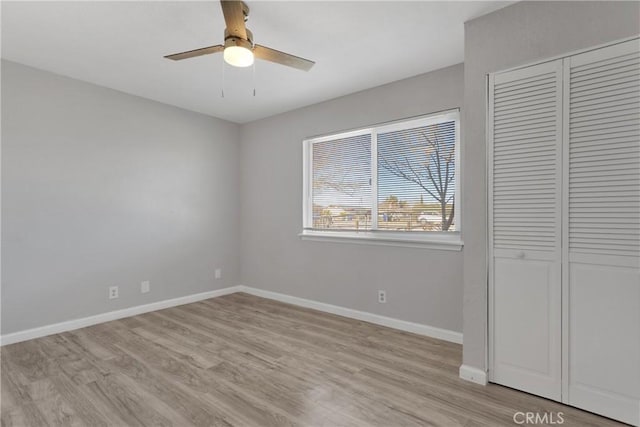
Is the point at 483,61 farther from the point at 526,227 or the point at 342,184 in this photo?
the point at 342,184

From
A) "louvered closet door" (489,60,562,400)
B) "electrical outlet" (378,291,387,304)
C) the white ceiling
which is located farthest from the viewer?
"electrical outlet" (378,291,387,304)

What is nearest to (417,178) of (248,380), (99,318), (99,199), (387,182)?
(387,182)

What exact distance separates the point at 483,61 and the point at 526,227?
3.72 ft

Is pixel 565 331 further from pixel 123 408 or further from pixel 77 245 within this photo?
pixel 77 245

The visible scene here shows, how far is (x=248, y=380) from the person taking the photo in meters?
2.22

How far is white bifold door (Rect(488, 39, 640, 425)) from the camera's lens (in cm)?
173

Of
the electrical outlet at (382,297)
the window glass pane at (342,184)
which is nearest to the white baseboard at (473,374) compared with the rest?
the electrical outlet at (382,297)

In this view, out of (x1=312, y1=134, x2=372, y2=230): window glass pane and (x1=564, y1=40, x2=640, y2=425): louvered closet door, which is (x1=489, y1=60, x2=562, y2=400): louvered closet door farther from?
(x1=312, y1=134, x2=372, y2=230): window glass pane

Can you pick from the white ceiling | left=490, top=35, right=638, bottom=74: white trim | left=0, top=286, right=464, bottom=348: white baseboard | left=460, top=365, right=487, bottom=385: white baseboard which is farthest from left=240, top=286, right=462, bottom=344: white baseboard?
the white ceiling

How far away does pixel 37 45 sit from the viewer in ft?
8.43

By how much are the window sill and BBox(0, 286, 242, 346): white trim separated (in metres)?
1.61

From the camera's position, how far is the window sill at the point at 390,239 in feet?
9.61

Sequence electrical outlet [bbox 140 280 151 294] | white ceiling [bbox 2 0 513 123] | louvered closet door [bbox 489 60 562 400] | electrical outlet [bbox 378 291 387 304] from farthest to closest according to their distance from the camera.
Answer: electrical outlet [bbox 140 280 151 294]
electrical outlet [bbox 378 291 387 304]
white ceiling [bbox 2 0 513 123]
louvered closet door [bbox 489 60 562 400]

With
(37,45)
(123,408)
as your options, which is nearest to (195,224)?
(37,45)
